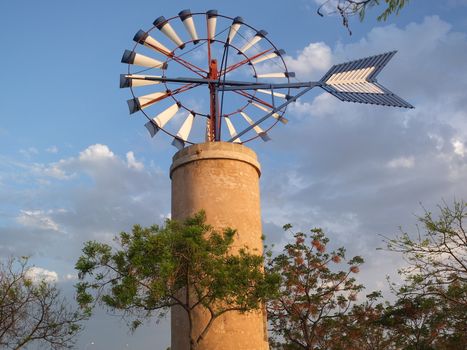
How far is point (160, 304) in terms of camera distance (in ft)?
49.2

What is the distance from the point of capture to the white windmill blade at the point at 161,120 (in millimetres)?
20203

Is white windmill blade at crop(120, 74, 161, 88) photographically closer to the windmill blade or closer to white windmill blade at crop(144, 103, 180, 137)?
white windmill blade at crop(144, 103, 180, 137)

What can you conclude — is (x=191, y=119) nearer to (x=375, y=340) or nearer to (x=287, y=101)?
(x=287, y=101)

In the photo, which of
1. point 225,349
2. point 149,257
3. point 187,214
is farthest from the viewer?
point 187,214

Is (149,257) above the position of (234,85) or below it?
below

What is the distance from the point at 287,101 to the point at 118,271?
432 inches

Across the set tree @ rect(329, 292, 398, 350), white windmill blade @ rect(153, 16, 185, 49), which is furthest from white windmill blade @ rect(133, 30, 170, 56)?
tree @ rect(329, 292, 398, 350)

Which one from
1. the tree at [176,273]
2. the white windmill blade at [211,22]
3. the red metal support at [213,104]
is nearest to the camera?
the tree at [176,273]

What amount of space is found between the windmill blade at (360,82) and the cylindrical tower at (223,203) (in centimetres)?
469

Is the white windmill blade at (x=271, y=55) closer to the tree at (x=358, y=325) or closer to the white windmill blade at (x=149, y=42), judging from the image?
the white windmill blade at (x=149, y=42)

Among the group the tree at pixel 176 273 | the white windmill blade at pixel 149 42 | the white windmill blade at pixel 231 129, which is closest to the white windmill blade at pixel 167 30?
the white windmill blade at pixel 149 42

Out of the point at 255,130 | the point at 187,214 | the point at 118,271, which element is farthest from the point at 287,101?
the point at 118,271

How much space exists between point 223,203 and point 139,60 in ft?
22.3

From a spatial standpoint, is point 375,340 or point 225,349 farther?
point 375,340
